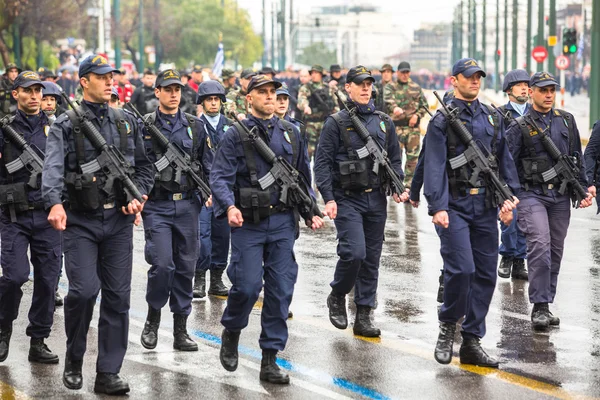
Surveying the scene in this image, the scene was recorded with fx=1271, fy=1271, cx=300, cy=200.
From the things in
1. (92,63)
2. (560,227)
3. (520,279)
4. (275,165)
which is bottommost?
(520,279)

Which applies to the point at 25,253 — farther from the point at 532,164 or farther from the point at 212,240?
the point at 532,164

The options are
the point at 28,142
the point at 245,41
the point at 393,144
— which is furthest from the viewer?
the point at 245,41

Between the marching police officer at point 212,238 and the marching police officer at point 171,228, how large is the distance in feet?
5.55

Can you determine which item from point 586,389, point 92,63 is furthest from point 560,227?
point 92,63

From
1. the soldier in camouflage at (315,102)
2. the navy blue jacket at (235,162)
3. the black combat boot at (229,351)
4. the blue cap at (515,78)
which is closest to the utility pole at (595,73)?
the soldier in camouflage at (315,102)

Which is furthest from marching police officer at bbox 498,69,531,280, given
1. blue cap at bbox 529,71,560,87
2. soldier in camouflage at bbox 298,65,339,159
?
soldier in camouflage at bbox 298,65,339,159

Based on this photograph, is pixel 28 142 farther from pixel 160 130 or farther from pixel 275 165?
pixel 275 165

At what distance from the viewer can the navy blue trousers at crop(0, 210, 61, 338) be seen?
8.75m

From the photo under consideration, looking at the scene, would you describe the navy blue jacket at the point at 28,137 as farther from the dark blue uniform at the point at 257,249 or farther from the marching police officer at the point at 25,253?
the dark blue uniform at the point at 257,249

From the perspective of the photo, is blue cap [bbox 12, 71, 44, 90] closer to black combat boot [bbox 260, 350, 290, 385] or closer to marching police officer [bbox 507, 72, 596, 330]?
black combat boot [bbox 260, 350, 290, 385]

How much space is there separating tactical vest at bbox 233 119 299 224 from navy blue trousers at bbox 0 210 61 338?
1530mm

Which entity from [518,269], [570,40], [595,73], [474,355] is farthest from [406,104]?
[570,40]

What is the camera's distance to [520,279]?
12.0 metres

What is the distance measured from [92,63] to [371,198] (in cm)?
257
